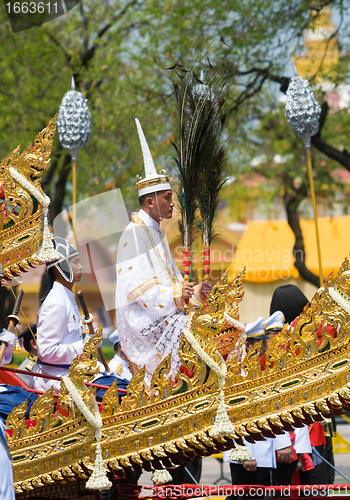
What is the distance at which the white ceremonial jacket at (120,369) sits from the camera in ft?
15.9

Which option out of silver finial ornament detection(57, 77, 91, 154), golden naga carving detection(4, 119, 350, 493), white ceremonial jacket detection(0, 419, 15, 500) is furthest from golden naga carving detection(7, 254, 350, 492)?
silver finial ornament detection(57, 77, 91, 154)

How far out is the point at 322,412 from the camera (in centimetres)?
360

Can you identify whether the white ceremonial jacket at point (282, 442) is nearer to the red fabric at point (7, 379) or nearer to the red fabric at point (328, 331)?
the red fabric at point (328, 331)

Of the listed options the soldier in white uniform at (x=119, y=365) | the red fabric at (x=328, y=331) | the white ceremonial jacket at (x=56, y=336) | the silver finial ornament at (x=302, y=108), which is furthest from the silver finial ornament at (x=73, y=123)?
the red fabric at (x=328, y=331)

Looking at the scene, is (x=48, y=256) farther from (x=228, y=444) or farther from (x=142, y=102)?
(x=142, y=102)

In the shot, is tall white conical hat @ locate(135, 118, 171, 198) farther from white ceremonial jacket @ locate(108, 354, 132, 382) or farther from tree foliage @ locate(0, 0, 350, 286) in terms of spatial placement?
tree foliage @ locate(0, 0, 350, 286)

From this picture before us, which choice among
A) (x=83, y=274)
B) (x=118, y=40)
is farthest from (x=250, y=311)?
(x=83, y=274)

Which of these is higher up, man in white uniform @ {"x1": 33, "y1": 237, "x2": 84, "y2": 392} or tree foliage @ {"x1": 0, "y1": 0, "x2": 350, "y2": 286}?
tree foliage @ {"x1": 0, "y1": 0, "x2": 350, "y2": 286}

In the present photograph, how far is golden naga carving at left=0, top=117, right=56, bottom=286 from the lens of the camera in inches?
159

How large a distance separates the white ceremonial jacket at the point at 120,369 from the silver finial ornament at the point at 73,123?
2.75 meters

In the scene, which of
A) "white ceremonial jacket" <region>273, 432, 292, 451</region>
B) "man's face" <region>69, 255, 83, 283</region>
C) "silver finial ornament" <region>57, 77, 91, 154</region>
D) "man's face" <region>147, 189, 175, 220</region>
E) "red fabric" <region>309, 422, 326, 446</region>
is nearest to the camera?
"man's face" <region>147, 189, 175, 220</region>

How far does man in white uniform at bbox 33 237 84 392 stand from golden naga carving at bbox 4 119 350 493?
39 cm

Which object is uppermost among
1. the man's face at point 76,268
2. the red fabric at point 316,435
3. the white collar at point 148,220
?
the white collar at point 148,220

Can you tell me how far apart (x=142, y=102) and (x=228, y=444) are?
7.98 metres
